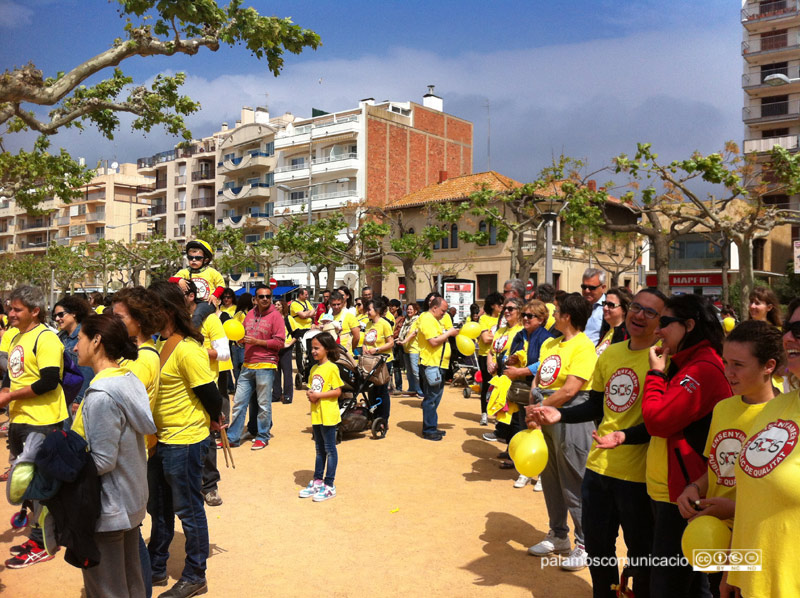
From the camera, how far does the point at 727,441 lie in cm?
284

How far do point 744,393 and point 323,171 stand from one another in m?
47.2

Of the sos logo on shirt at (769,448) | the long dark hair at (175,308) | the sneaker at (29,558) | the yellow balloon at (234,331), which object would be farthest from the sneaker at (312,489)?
the sos logo on shirt at (769,448)

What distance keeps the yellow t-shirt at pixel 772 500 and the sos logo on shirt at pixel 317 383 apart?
184 inches

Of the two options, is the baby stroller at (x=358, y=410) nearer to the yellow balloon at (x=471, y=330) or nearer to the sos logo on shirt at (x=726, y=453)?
the yellow balloon at (x=471, y=330)

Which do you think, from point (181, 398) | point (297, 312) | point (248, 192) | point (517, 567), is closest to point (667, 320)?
point (517, 567)

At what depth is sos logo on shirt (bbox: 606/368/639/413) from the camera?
3727mm

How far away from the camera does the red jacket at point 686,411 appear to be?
3.19 m

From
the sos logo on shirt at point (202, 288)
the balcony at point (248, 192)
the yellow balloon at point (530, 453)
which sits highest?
the balcony at point (248, 192)

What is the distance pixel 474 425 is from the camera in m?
10.4

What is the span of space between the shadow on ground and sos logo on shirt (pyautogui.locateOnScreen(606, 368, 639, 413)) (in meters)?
1.60

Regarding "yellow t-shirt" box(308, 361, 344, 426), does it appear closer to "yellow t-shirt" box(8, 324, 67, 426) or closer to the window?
"yellow t-shirt" box(8, 324, 67, 426)

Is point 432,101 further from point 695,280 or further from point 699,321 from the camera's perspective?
point 699,321

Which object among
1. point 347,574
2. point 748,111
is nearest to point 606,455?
point 347,574

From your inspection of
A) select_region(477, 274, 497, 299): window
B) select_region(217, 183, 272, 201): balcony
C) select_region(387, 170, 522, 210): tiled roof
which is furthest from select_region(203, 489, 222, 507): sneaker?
select_region(217, 183, 272, 201): balcony
